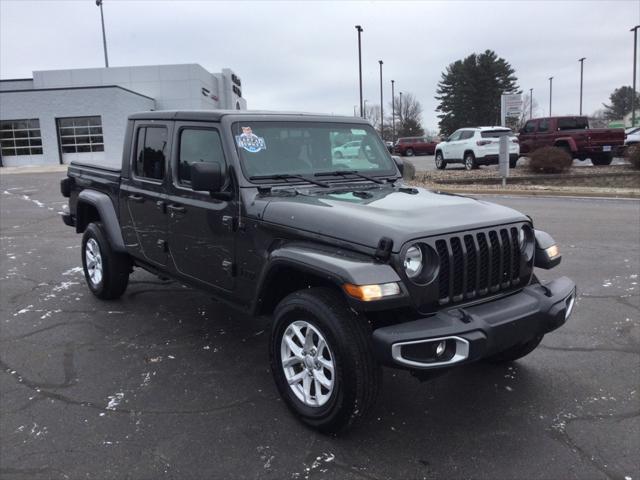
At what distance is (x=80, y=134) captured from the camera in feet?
123

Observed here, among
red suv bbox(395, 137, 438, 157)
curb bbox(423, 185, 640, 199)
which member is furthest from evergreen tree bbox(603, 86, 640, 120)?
curb bbox(423, 185, 640, 199)

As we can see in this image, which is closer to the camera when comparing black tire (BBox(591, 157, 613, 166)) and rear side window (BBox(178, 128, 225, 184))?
rear side window (BBox(178, 128, 225, 184))

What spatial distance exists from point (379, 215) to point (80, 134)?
38717 mm

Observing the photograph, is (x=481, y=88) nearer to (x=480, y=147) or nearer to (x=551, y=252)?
(x=480, y=147)

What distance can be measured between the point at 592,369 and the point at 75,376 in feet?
12.1

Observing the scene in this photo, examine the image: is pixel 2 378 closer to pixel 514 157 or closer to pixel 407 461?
pixel 407 461

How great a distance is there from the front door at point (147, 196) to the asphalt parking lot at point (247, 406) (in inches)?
28.7

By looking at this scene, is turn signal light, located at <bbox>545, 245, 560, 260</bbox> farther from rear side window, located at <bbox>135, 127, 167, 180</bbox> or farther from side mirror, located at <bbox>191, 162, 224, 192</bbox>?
rear side window, located at <bbox>135, 127, 167, 180</bbox>

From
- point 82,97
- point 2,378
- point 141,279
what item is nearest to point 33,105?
point 82,97

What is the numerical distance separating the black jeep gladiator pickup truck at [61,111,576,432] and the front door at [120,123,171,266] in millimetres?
20

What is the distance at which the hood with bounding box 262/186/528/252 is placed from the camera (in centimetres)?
296

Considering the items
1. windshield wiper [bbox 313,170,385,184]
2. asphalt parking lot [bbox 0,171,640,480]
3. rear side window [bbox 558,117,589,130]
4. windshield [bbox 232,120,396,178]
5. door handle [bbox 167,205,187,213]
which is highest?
rear side window [bbox 558,117,589,130]

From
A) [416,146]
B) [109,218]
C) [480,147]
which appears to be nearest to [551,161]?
[480,147]

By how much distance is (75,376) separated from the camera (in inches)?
157
